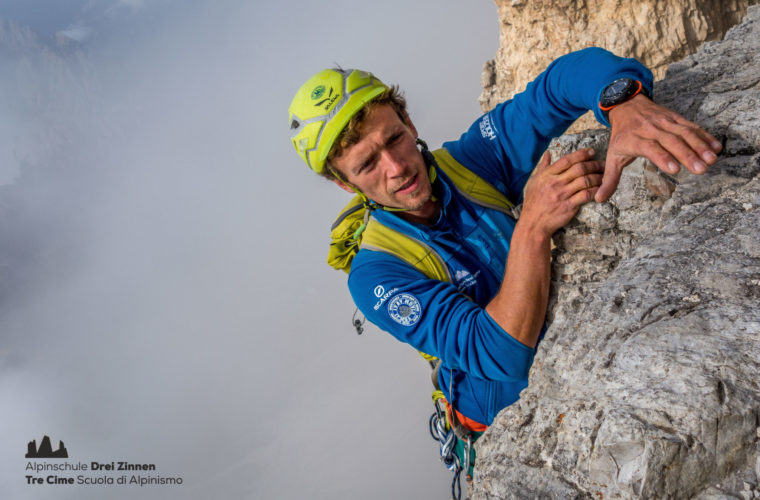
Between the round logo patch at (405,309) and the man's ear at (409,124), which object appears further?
the man's ear at (409,124)

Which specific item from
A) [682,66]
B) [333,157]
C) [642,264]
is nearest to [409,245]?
[333,157]

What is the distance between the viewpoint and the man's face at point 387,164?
8.24 feet

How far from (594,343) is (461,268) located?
41.7 inches

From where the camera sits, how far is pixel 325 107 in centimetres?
248

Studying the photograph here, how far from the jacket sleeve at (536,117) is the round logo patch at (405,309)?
2.74 ft

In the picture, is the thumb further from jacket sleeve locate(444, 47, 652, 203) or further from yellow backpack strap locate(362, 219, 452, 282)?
yellow backpack strap locate(362, 219, 452, 282)

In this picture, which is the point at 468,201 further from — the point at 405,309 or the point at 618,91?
the point at 618,91

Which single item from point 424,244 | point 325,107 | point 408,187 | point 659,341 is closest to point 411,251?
point 424,244

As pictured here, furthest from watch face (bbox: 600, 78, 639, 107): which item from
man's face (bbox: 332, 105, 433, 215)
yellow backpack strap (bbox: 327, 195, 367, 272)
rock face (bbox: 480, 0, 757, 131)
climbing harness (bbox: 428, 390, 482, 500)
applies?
rock face (bbox: 480, 0, 757, 131)

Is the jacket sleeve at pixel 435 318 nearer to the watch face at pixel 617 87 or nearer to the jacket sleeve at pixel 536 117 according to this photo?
the jacket sleeve at pixel 536 117

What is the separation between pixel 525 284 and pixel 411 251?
2.23ft

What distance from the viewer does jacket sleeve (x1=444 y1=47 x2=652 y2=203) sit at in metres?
2.08

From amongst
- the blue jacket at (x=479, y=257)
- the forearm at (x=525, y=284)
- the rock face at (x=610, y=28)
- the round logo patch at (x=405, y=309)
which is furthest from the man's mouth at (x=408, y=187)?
the rock face at (x=610, y=28)

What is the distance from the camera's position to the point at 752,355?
3.95ft
